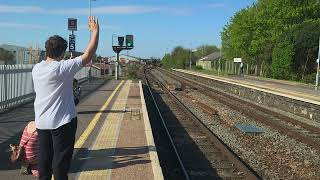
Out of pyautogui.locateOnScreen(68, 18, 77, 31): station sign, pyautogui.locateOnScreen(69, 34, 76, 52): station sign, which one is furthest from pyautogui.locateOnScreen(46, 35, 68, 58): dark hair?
pyautogui.locateOnScreen(68, 18, 77, 31): station sign

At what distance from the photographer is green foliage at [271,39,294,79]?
207 feet

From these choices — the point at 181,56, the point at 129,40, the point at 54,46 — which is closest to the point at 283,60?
the point at 129,40

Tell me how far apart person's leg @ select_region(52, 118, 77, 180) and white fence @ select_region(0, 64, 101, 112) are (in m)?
11.0

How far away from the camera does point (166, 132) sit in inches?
637

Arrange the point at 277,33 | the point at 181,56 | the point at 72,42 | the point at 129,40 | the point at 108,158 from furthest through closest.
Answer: the point at 181,56
the point at 277,33
the point at 129,40
the point at 72,42
the point at 108,158

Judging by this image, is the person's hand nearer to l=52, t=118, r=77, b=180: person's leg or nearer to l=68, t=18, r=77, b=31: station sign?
l=52, t=118, r=77, b=180: person's leg

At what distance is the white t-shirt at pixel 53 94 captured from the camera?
5.52 m

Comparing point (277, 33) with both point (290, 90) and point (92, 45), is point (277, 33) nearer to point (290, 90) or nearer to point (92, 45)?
point (290, 90)

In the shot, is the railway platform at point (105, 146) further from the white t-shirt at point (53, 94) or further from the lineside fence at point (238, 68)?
the lineside fence at point (238, 68)

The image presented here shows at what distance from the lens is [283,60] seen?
64.0m

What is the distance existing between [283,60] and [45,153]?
6039 centimetres

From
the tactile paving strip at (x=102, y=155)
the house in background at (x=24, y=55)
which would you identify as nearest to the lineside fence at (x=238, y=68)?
the house in background at (x=24, y=55)

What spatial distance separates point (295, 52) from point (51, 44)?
2407 inches

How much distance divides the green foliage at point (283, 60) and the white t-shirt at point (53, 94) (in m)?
59.3
